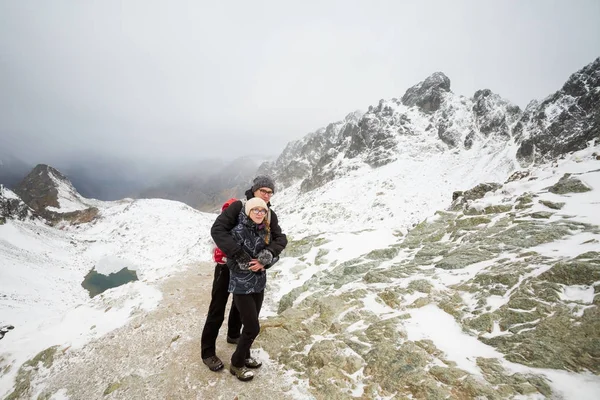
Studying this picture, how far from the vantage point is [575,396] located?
3.67 m

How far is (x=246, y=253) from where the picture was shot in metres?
4.67

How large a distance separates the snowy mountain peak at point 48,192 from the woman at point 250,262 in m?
164

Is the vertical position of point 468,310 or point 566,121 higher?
point 566,121

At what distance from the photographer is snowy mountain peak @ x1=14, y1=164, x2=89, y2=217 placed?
133m

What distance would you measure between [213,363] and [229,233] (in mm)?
3158

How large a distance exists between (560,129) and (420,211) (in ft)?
100

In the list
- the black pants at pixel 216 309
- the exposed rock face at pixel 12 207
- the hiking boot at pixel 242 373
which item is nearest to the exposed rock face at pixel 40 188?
the exposed rock face at pixel 12 207

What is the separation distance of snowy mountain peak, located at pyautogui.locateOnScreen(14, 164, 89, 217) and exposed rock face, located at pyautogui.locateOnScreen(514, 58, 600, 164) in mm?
173314

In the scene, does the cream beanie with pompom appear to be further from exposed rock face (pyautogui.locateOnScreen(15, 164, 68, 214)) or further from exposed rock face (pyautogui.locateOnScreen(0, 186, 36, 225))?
exposed rock face (pyautogui.locateOnScreen(15, 164, 68, 214))

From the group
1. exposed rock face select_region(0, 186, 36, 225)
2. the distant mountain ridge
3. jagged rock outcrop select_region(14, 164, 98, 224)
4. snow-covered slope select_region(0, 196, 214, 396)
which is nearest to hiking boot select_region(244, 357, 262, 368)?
snow-covered slope select_region(0, 196, 214, 396)

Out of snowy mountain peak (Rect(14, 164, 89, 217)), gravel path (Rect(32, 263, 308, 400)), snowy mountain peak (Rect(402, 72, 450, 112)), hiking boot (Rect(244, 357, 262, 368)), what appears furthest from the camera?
snowy mountain peak (Rect(14, 164, 89, 217))

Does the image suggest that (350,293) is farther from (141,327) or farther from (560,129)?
(560,129)

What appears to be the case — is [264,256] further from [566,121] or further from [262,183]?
[566,121]

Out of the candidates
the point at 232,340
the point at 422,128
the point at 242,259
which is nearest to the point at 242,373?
the point at 232,340
